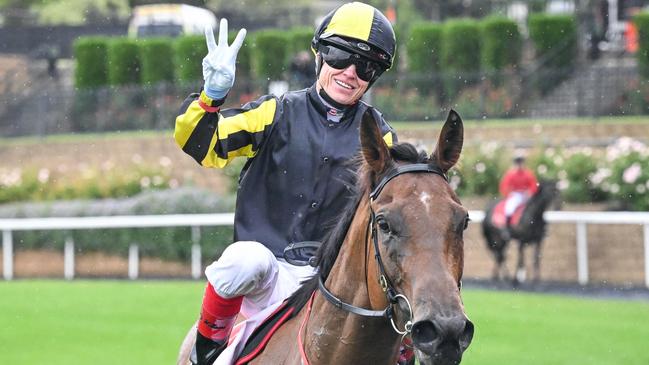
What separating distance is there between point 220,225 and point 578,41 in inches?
335

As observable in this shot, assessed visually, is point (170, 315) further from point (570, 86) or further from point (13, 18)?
point (13, 18)

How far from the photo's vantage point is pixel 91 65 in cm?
2430

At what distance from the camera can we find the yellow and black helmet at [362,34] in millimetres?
3939

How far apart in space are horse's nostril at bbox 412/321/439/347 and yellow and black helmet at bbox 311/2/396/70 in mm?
1304

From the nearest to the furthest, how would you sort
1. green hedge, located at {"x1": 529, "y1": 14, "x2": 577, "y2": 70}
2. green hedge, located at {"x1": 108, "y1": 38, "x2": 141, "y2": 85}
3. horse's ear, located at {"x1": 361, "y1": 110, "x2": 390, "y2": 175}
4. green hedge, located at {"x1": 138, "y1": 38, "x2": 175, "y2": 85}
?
horse's ear, located at {"x1": 361, "y1": 110, "x2": 390, "y2": 175}
green hedge, located at {"x1": 529, "y1": 14, "x2": 577, "y2": 70}
green hedge, located at {"x1": 138, "y1": 38, "x2": 175, "y2": 85}
green hedge, located at {"x1": 108, "y1": 38, "x2": 141, "y2": 85}

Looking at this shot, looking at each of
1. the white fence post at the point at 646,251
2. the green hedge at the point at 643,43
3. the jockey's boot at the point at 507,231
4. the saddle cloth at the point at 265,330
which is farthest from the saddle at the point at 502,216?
the saddle cloth at the point at 265,330

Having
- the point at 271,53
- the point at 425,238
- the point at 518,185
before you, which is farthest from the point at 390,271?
the point at 271,53

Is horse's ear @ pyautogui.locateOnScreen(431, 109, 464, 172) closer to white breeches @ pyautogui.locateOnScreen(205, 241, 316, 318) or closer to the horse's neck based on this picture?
the horse's neck

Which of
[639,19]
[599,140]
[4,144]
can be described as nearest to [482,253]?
[599,140]

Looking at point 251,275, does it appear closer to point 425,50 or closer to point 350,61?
point 350,61

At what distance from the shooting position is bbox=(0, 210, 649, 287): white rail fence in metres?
14.5

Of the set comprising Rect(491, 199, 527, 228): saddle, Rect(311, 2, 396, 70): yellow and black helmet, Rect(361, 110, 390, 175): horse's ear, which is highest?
Rect(311, 2, 396, 70): yellow and black helmet

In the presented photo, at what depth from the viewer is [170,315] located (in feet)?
38.2

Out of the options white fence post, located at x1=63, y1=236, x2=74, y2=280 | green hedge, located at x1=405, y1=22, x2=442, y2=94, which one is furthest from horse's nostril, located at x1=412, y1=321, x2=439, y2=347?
green hedge, located at x1=405, y1=22, x2=442, y2=94
